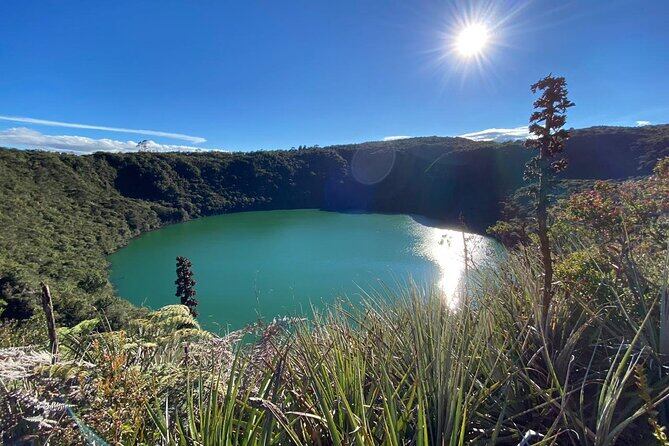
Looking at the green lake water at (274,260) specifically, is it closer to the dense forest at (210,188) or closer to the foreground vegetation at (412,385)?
the dense forest at (210,188)

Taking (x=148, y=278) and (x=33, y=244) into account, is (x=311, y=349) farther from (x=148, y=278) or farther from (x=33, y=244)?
(x=33, y=244)

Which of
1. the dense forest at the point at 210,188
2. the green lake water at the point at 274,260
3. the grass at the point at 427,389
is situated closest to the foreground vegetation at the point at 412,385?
the grass at the point at 427,389

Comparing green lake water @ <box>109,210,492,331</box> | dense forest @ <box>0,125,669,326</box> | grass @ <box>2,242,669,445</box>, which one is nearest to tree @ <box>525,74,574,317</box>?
grass @ <box>2,242,669,445</box>

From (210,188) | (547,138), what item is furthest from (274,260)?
(210,188)

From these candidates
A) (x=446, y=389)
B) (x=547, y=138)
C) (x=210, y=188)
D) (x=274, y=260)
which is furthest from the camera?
(x=210, y=188)

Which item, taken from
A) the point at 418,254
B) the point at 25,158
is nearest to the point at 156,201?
the point at 25,158

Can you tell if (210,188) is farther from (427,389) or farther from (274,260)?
(427,389)
